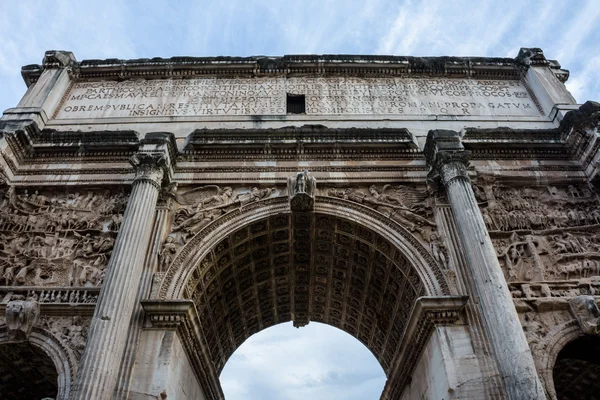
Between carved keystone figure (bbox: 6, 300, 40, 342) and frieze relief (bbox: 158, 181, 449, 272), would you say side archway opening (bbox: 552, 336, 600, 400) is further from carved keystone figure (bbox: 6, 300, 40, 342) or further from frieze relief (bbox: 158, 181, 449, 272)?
carved keystone figure (bbox: 6, 300, 40, 342)

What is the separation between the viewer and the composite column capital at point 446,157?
1041cm

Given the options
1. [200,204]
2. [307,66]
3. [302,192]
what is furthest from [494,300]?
[307,66]

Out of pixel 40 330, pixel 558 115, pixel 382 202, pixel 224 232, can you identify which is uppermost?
pixel 558 115

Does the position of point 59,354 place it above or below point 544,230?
below

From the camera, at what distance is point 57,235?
34.7 feet

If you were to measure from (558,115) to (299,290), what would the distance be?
28.2 ft

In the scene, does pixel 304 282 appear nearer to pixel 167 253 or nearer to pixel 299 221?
pixel 299 221

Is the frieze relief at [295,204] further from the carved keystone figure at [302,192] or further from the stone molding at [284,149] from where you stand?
the stone molding at [284,149]

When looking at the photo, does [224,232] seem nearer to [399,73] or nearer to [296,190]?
[296,190]

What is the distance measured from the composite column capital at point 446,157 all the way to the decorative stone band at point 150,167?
6.24m

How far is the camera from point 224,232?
10492 millimetres

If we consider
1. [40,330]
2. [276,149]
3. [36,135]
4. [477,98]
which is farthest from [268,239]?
[477,98]

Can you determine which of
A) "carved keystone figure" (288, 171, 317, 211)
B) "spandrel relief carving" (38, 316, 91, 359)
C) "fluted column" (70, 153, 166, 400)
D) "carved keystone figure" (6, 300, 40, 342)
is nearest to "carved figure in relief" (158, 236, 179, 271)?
"fluted column" (70, 153, 166, 400)

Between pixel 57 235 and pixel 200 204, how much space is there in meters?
3.27
